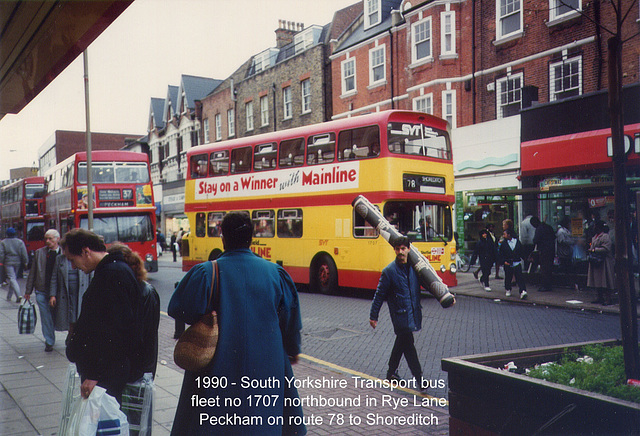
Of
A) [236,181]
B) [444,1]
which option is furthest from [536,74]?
[236,181]

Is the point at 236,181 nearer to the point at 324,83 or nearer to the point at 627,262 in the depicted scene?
the point at 324,83

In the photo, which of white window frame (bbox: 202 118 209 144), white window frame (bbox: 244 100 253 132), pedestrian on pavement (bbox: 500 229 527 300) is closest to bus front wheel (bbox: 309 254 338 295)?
pedestrian on pavement (bbox: 500 229 527 300)

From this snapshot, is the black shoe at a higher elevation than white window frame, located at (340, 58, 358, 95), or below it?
below

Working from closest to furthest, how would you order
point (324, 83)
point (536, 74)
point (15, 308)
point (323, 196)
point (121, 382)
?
1. point (121, 382)
2. point (15, 308)
3. point (323, 196)
4. point (536, 74)
5. point (324, 83)

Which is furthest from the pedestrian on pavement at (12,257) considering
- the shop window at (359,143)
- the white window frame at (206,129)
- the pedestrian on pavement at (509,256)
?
the white window frame at (206,129)

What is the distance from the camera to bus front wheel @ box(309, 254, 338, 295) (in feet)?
44.9

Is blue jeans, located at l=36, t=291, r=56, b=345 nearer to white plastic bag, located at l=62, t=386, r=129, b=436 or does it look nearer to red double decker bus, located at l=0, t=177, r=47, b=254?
white plastic bag, located at l=62, t=386, r=129, b=436

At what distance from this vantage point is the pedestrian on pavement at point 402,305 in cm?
572

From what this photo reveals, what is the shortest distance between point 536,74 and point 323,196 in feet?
28.9

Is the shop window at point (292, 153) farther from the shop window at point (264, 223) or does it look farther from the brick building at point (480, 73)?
the brick building at point (480, 73)

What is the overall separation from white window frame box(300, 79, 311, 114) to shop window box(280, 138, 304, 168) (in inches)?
494

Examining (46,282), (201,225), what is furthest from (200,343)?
(201,225)

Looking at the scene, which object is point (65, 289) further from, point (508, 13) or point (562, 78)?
point (508, 13)

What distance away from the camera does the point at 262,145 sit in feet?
51.5
